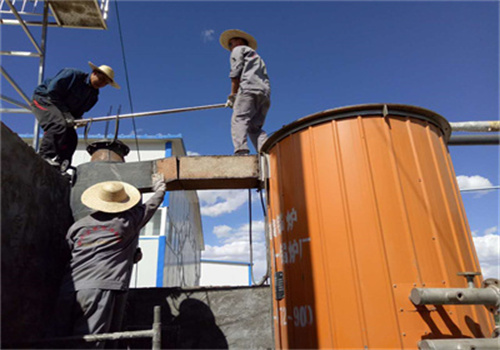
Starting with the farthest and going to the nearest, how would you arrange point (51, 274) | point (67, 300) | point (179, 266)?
1. point (179, 266)
2. point (51, 274)
3. point (67, 300)

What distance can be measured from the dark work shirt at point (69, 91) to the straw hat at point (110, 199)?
89.6 inches

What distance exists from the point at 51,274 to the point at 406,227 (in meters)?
4.21

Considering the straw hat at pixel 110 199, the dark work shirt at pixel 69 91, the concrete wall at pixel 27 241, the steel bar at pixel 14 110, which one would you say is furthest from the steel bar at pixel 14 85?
the straw hat at pixel 110 199

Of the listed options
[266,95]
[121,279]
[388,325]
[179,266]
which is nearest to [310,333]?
[388,325]

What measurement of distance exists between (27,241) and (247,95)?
3.80m

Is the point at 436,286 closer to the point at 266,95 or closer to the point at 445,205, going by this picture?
the point at 445,205

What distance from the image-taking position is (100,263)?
4148 millimetres

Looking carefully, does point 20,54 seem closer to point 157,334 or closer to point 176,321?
point 176,321

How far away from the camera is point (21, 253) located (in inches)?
148

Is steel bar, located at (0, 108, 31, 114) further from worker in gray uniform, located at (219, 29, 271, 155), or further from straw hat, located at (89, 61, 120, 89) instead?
worker in gray uniform, located at (219, 29, 271, 155)

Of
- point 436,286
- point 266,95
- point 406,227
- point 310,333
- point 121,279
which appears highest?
point 266,95

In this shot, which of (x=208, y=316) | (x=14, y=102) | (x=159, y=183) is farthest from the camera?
(x=14, y=102)

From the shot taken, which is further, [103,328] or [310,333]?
[103,328]

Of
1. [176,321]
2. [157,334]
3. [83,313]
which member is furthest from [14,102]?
[157,334]
